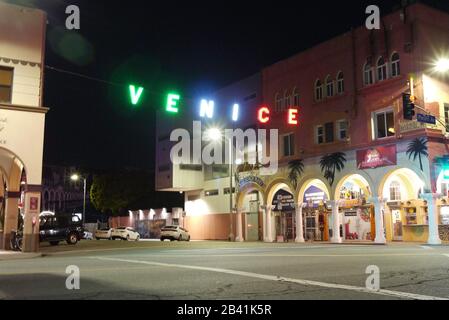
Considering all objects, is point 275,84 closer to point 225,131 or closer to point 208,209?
point 225,131

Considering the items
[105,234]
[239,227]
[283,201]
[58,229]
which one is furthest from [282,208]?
[105,234]

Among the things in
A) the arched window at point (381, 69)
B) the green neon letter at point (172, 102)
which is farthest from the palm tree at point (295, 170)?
the green neon letter at point (172, 102)

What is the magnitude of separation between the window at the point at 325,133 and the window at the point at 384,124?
4013mm

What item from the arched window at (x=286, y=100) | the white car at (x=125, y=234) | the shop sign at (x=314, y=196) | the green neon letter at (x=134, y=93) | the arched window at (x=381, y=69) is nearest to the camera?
the green neon letter at (x=134, y=93)

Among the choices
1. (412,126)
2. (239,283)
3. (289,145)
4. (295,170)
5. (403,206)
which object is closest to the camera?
(239,283)

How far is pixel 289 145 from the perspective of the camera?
135 feet

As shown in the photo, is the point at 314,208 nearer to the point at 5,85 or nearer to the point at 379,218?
the point at 379,218

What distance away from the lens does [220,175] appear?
49688 millimetres

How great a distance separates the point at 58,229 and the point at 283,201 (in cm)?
1739

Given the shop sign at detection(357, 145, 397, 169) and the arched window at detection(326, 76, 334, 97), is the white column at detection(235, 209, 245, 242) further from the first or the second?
the shop sign at detection(357, 145, 397, 169)

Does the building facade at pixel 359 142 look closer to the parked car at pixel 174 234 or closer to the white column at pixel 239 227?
the white column at pixel 239 227

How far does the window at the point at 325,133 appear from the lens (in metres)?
37.3

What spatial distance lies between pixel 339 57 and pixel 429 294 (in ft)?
100
